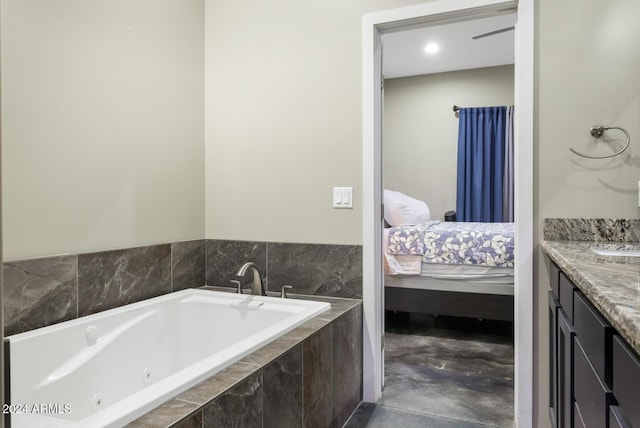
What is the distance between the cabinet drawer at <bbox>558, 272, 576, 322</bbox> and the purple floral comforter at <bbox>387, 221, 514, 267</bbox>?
171 cm

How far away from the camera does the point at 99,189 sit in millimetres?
2031

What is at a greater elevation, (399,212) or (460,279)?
(399,212)

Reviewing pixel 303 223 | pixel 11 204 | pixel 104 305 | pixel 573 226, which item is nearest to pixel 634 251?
pixel 573 226

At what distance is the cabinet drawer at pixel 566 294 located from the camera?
139 centimetres

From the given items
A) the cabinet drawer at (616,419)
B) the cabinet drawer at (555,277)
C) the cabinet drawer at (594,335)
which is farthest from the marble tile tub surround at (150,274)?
the cabinet drawer at (616,419)

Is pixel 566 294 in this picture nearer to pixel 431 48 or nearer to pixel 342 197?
pixel 342 197

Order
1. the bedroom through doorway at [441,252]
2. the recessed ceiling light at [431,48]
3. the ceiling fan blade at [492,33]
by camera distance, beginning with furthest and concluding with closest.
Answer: the recessed ceiling light at [431,48]
the ceiling fan blade at [492,33]
the bedroom through doorway at [441,252]

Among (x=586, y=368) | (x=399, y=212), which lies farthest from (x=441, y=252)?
(x=586, y=368)

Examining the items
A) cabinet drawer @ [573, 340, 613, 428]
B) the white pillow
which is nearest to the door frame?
cabinet drawer @ [573, 340, 613, 428]

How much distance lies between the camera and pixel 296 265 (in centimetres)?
254

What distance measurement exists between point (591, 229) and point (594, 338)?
3.64ft

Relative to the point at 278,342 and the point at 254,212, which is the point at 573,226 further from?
the point at 254,212

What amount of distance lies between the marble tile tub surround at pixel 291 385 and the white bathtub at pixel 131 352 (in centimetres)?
5

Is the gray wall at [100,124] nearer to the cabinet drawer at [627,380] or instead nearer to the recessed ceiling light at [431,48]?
the cabinet drawer at [627,380]
